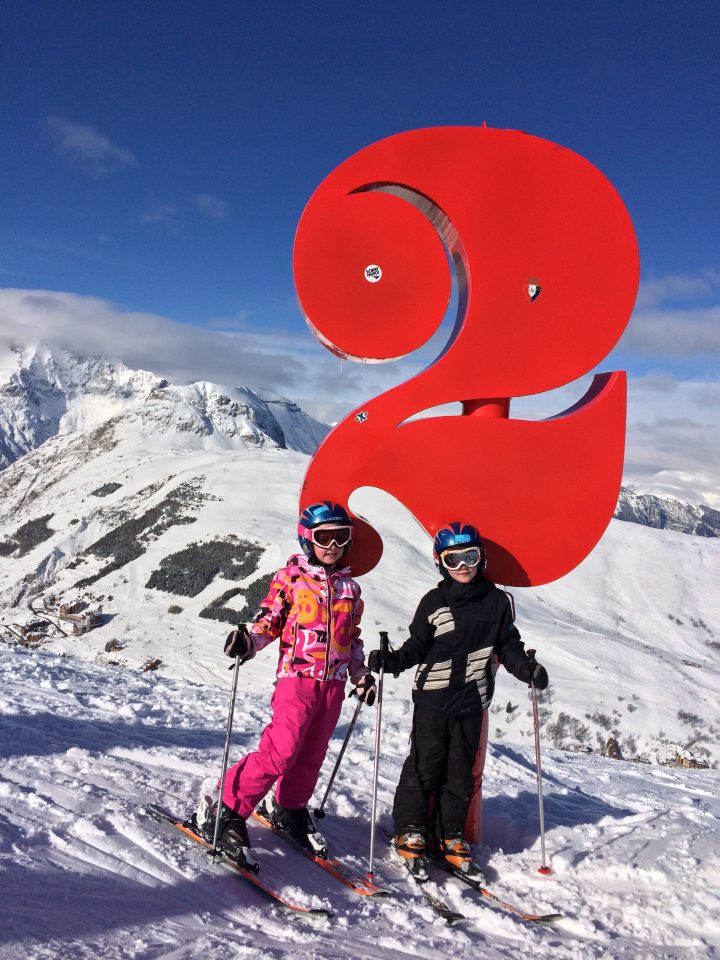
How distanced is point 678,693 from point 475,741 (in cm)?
2076

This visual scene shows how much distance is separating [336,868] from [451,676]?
4.43 feet

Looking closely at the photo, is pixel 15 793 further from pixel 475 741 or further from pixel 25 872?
pixel 475 741

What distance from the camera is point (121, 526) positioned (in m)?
45.1

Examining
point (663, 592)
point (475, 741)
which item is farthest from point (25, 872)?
point (663, 592)

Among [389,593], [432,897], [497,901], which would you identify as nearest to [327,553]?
[432,897]

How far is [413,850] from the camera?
4.13 metres

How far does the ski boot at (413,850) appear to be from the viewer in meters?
3.99

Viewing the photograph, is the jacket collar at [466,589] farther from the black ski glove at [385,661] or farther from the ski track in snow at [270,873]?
the ski track in snow at [270,873]

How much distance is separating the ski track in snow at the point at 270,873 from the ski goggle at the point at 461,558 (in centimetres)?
197

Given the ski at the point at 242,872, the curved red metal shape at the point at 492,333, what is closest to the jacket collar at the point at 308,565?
the curved red metal shape at the point at 492,333

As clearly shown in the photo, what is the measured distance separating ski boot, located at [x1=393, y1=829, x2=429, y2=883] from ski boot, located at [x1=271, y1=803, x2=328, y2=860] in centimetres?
52

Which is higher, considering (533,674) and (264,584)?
(533,674)

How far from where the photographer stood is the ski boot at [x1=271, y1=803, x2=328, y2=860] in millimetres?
3953

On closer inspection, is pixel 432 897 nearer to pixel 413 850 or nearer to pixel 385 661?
A: pixel 413 850
